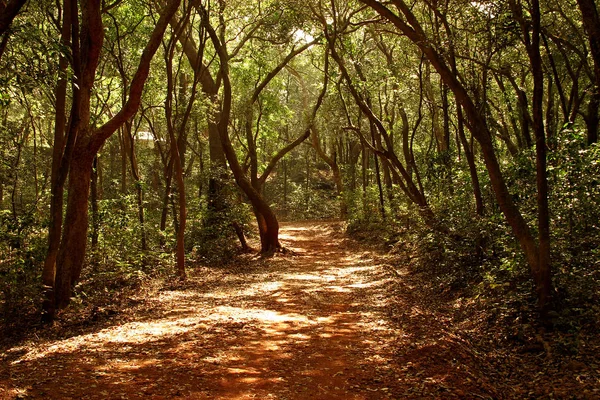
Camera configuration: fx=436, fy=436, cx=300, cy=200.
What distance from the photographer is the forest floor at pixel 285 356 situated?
4742 millimetres

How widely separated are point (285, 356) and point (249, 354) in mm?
489

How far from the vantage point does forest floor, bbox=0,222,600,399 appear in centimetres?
474

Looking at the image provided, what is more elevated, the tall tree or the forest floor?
the tall tree

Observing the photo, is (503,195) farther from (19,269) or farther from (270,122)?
(270,122)

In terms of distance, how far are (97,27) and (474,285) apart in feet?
28.6

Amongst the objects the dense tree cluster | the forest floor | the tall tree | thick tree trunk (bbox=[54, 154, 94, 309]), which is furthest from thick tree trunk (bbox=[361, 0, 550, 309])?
thick tree trunk (bbox=[54, 154, 94, 309])

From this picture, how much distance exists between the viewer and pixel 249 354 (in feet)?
19.2

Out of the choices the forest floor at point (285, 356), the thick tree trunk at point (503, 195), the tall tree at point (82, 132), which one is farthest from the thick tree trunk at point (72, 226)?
the thick tree trunk at point (503, 195)

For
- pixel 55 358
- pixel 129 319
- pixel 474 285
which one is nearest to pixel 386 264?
pixel 474 285

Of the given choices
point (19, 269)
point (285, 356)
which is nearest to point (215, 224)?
point (19, 269)

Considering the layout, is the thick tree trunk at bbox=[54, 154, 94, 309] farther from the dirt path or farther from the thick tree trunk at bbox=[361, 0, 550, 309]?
the thick tree trunk at bbox=[361, 0, 550, 309]

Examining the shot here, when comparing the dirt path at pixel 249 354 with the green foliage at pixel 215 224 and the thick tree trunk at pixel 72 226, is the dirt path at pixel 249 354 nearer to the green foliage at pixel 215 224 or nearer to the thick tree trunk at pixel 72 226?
the thick tree trunk at pixel 72 226

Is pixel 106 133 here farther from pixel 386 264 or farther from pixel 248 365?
pixel 386 264

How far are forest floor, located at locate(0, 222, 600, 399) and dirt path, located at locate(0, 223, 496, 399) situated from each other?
0.06ft
